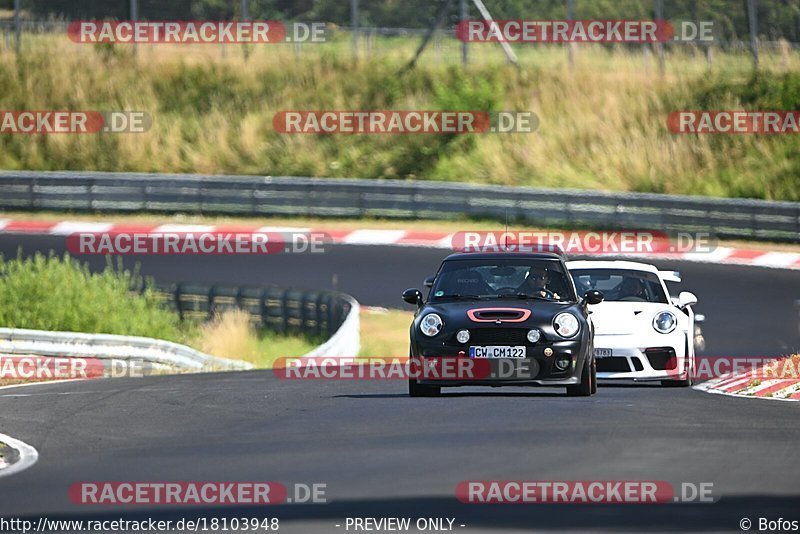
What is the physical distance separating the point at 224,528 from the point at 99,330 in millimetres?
14218

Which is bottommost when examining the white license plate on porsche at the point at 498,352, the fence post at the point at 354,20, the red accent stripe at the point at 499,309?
the white license plate on porsche at the point at 498,352

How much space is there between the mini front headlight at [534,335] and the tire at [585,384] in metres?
0.69

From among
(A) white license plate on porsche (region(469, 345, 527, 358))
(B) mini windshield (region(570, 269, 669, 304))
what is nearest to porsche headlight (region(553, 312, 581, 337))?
(A) white license plate on porsche (region(469, 345, 527, 358))

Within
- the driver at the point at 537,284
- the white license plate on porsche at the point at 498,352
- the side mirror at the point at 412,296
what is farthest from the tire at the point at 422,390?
the driver at the point at 537,284

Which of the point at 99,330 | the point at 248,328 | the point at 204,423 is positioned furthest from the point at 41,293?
the point at 204,423

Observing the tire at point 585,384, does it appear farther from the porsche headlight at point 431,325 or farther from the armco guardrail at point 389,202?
the armco guardrail at point 389,202
